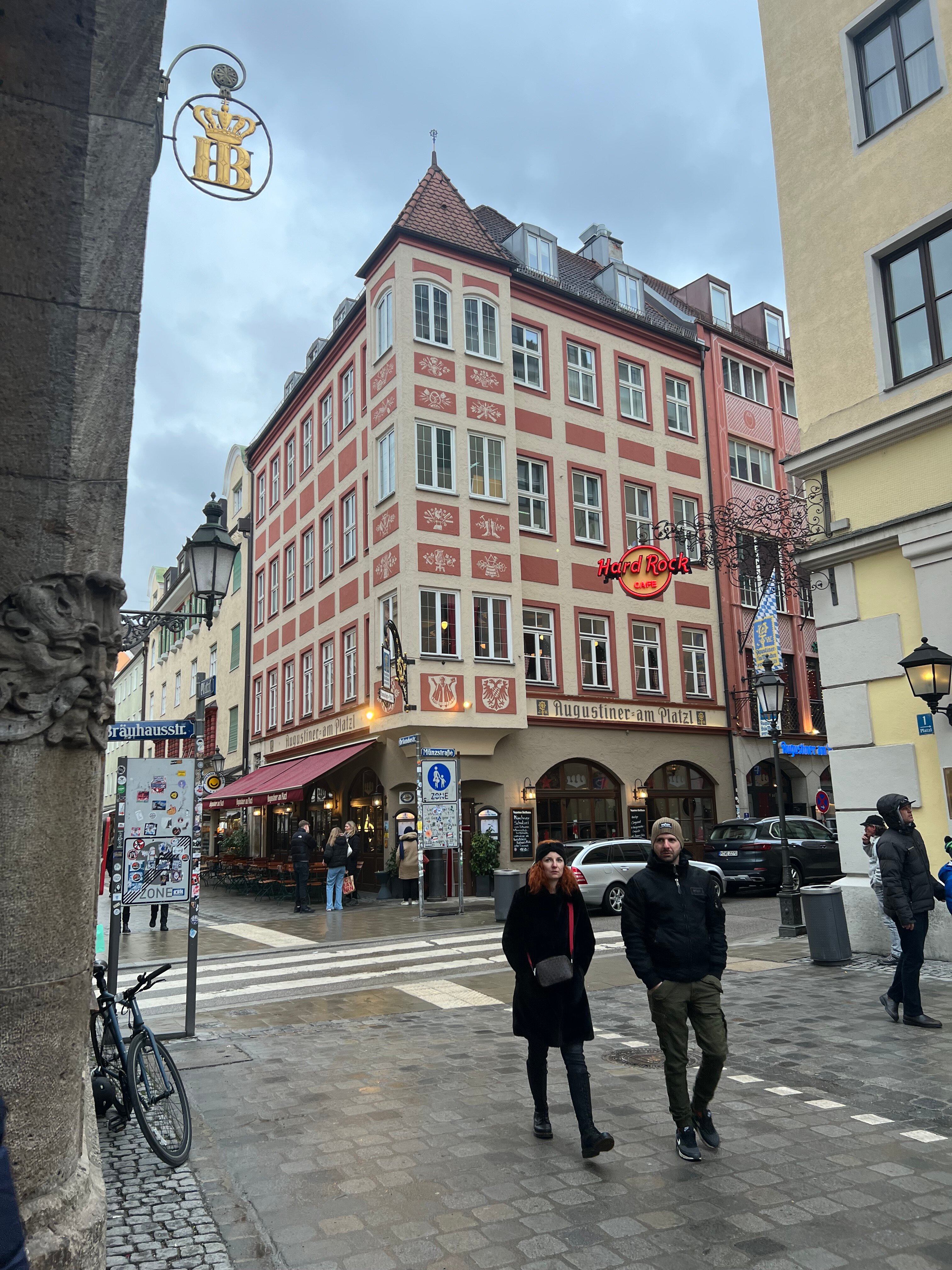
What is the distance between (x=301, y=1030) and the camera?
29.1 feet

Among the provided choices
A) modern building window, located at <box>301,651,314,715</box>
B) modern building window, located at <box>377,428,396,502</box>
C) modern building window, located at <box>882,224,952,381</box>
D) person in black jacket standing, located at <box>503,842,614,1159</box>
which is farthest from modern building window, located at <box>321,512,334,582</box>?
person in black jacket standing, located at <box>503,842,614,1159</box>

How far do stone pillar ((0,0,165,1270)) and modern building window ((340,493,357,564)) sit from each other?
23.0 metres

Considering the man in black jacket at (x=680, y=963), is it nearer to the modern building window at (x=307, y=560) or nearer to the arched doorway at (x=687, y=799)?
the arched doorway at (x=687, y=799)

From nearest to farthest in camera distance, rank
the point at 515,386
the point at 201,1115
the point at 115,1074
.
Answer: the point at 115,1074
the point at 201,1115
the point at 515,386

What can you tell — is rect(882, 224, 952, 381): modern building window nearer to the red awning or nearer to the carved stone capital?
the carved stone capital

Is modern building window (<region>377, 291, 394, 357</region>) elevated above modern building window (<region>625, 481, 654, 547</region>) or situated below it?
above

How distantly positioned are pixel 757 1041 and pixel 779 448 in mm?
28831

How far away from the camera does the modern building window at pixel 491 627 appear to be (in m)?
24.4

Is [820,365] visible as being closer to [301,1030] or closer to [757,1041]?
[757,1041]

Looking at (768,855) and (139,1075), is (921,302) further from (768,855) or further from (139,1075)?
(768,855)

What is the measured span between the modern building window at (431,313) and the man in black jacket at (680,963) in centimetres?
2133

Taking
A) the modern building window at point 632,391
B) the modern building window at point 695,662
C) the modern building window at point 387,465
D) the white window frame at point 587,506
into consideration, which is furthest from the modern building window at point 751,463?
the modern building window at point 387,465

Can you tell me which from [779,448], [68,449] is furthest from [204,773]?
[68,449]

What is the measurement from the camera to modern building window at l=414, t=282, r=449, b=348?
25031 millimetres
